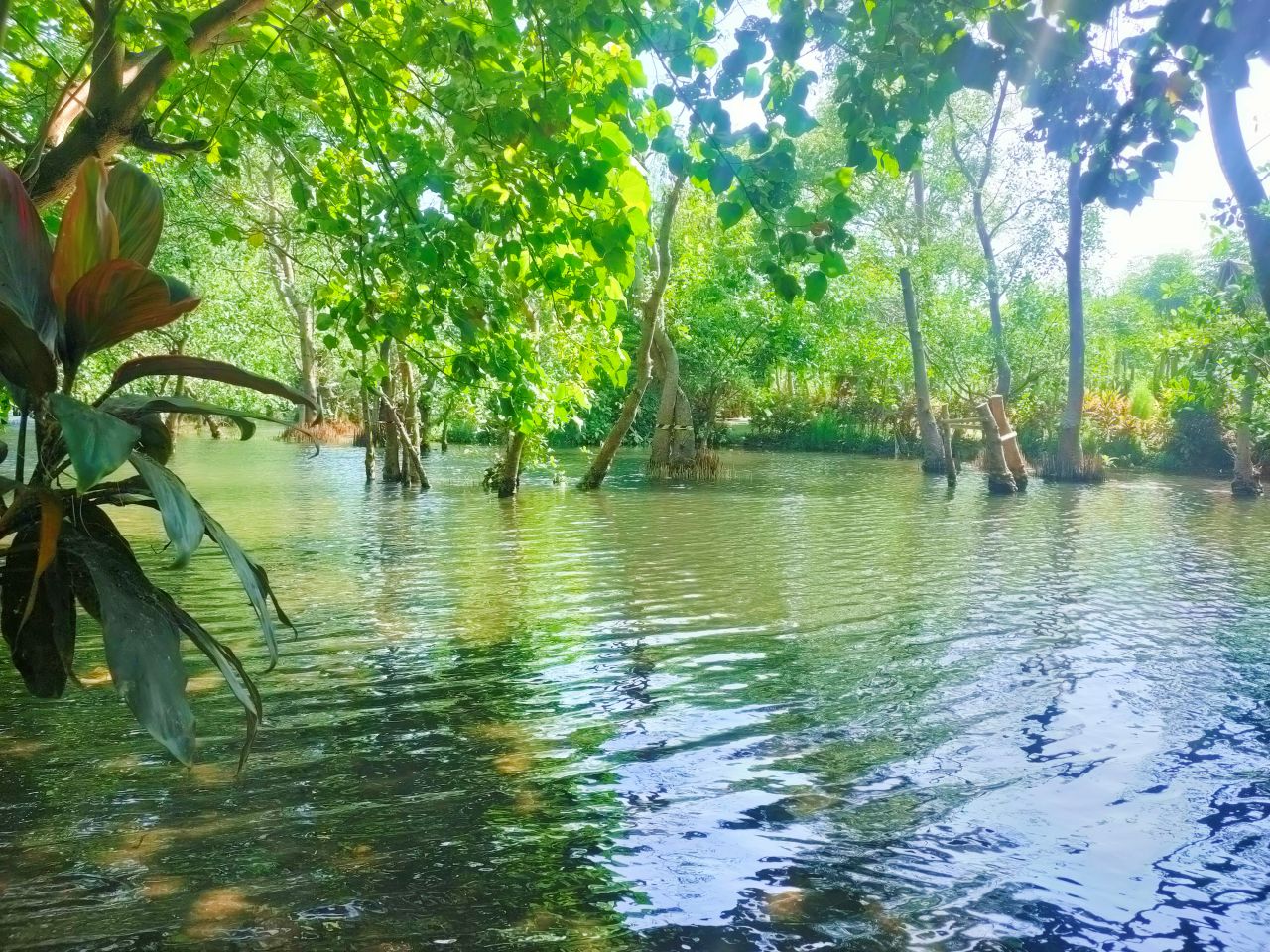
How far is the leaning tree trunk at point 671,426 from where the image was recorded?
21797 mm

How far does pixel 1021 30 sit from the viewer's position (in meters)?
2.76

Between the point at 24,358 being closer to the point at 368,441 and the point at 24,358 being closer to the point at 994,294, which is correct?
the point at 368,441

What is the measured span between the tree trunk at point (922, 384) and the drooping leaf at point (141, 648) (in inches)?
857

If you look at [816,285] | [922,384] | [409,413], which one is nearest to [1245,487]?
[922,384]

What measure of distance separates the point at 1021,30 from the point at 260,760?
3543mm

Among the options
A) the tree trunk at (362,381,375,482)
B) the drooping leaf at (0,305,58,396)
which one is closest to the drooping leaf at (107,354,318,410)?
the drooping leaf at (0,305,58,396)

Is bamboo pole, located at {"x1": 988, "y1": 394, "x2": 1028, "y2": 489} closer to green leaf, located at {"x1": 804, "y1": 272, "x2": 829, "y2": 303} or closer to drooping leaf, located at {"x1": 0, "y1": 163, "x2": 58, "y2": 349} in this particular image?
green leaf, located at {"x1": 804, "y1": 272, "x2": 829, "y2": 303}

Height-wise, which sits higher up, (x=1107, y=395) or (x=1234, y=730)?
A: (x=1107, y=395)

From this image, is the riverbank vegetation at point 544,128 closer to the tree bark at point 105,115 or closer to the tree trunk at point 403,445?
the tree bark at point 105,115

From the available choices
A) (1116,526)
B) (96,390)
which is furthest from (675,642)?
(96,390)

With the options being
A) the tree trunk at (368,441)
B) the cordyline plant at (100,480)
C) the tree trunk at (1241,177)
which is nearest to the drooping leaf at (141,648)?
the cordyline plant at (100,480)

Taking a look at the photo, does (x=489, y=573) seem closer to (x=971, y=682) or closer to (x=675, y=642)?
(x=675, y=642)

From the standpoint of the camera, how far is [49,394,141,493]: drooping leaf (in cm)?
171

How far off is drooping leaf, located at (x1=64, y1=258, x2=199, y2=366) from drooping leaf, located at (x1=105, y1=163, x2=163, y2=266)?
0.34 metres
